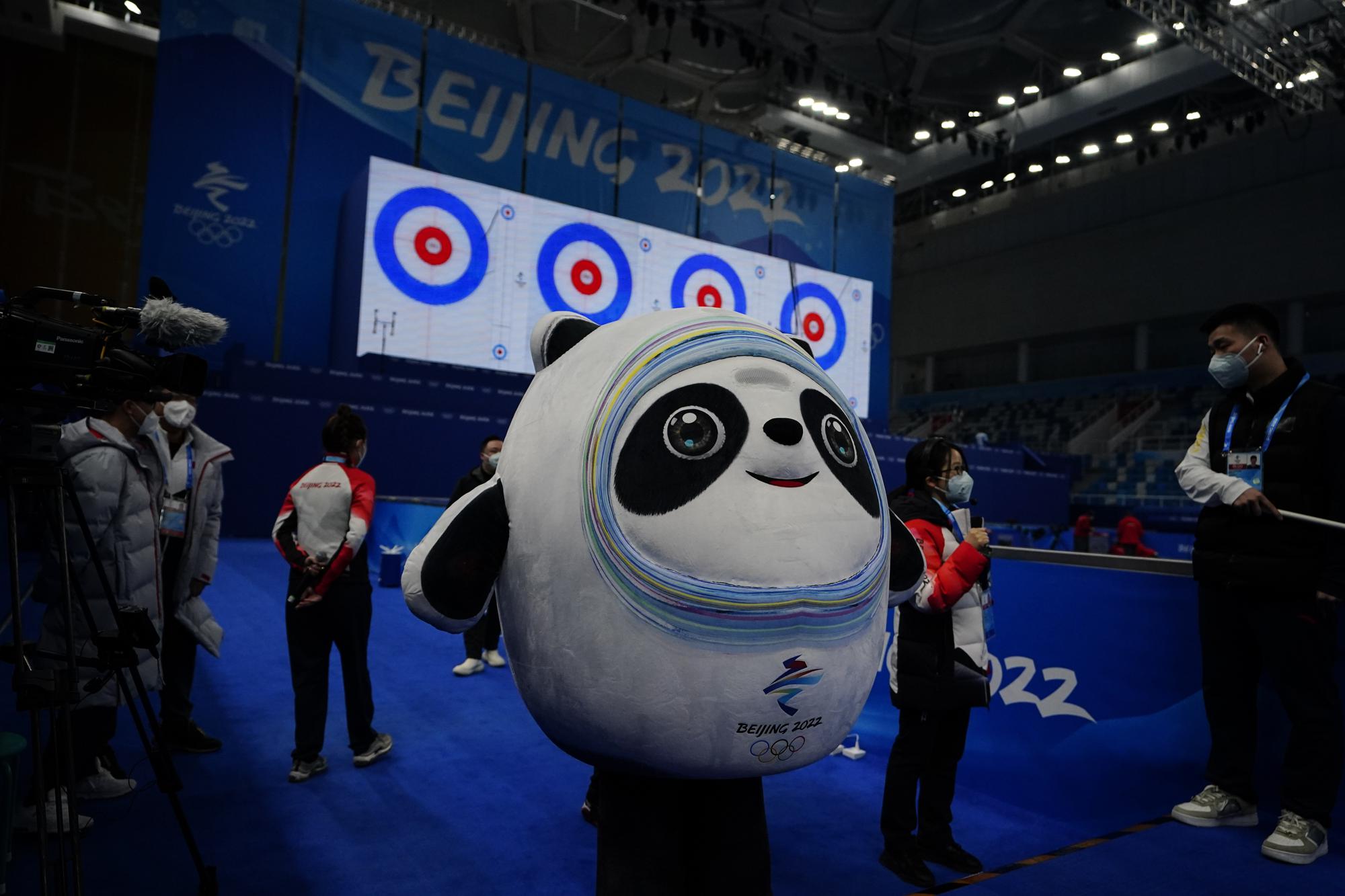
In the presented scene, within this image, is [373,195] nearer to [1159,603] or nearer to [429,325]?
[429,325]

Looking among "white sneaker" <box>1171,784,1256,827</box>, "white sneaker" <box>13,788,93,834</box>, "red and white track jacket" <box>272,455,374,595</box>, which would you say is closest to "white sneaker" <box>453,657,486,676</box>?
"red and white track jacket" <box>272,455,374,595</box>

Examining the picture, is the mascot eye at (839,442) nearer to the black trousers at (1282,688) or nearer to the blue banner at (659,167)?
the black trousers at (1282,688)

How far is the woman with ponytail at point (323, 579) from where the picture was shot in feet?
10.5

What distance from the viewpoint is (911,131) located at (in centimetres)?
1911

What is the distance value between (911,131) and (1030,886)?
19.1m

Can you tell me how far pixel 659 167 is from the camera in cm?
1293

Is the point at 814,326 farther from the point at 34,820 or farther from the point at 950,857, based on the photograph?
the point at 34,820

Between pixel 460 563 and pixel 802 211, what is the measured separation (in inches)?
549

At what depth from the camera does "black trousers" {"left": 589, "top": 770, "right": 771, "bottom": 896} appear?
1.66 metres

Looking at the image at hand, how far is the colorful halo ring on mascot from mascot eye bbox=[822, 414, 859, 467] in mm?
134

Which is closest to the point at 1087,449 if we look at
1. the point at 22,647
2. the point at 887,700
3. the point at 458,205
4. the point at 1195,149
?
the point at 1195,149

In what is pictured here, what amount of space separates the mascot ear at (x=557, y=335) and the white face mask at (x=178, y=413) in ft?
7.14

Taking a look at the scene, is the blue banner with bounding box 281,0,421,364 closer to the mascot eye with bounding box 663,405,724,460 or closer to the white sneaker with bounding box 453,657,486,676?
the white sneaker with bounding box 453,657,486,676

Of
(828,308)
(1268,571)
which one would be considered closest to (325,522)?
(1268,571)
